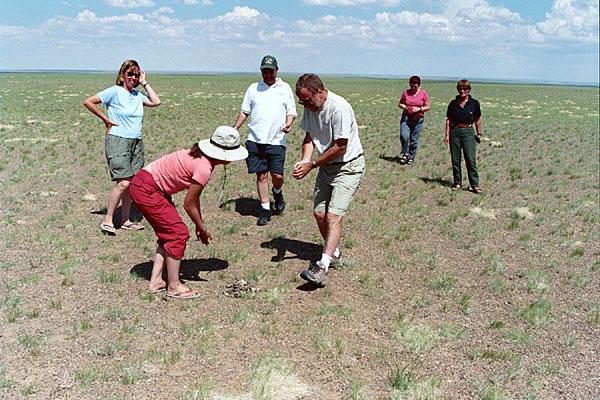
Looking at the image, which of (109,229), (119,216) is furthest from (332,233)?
(119,216)

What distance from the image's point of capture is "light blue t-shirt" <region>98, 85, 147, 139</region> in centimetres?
656

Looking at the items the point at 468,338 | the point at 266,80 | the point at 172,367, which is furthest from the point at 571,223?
the point at 172,367

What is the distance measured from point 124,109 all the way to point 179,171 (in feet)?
7.95

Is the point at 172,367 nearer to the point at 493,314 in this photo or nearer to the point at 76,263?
the point at 76,263

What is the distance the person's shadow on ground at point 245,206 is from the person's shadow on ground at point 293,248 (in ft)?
4.48

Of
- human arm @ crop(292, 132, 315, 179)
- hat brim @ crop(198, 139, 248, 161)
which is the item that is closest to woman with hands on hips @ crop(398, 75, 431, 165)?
human arm @ crop(292, 132, 315, 179)

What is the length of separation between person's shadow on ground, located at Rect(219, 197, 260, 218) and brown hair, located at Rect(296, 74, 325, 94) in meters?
3.75

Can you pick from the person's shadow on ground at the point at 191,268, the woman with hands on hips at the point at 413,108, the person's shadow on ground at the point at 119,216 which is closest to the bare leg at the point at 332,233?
the person's shadow on ground at the point at 191,268

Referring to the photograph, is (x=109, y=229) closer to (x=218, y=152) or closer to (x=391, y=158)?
(x=218, y=152)

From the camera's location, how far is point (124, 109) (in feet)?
21.9

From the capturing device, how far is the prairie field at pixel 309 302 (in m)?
3.95

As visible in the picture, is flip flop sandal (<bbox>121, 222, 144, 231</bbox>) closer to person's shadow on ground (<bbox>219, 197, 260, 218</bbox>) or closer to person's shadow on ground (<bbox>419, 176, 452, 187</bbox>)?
person's shadow on ground (<bbox>219, 197, 260, 218</bbox>)

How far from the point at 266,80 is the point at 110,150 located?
7.87ft

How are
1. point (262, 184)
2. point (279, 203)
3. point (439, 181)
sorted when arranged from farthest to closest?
point (439, 181), point (279, 203), point (262, 184)
